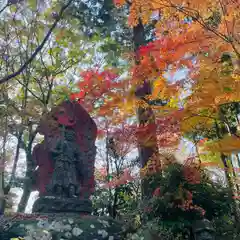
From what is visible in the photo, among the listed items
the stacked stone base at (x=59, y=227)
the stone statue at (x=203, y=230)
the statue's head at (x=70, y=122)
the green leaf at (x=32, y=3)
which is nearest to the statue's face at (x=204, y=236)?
the stone statue at (x=203, y=230)

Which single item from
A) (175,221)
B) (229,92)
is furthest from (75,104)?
(229,92)

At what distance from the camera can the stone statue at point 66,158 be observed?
682cm

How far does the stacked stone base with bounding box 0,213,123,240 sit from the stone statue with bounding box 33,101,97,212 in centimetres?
84

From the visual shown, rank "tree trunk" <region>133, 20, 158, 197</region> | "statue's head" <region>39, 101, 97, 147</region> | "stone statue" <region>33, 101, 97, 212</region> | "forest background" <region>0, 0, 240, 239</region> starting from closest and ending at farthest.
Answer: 1. "forest background" <region>0, 0, 240, 239</region>
2. "tree trunk" <region>133, 20, 158, 197</region>
3. "stone statue" <region>33, 101, 97, 212</region>
4. "statue's head" <region>39, 101, 97, 147</region>

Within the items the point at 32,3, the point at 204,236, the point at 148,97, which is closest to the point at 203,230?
the point at 204,236

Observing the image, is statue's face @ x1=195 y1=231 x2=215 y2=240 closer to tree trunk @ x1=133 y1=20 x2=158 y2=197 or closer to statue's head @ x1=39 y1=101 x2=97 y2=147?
tree trunk @ x1=133 y1=20 x2=158 y2=197

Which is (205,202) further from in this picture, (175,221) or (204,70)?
(204,70)

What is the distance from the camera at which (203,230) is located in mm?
4926

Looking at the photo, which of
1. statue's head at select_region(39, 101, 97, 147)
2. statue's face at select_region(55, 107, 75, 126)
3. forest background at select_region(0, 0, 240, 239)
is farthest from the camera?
statue's face at select_region(55, 107, 75, 126)

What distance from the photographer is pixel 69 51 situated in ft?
33.3

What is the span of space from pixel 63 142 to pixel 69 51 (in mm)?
4322

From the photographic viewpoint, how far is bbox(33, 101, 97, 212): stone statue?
6.82 meters

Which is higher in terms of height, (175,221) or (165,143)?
(165,143)

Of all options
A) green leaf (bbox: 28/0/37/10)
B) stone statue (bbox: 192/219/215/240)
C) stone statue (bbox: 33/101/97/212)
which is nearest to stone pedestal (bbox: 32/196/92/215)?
stone statue (bbox: 33/101/97/212)
